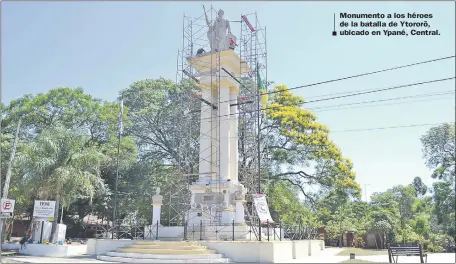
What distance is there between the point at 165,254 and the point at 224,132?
9.71 m

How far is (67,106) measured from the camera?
104 ft

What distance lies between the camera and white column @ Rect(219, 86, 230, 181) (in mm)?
22750

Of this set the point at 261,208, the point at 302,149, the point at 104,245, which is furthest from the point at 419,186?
the point at 104,245

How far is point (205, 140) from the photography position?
24000mm

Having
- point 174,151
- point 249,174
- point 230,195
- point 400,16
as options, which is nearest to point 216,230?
point 230,195

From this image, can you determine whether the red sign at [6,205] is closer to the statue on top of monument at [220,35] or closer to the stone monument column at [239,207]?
the stone monument column at [239,207]

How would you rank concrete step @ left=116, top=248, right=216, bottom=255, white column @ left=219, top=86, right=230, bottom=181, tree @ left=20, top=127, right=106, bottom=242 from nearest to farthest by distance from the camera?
concrete step @ left=116, top=248, right=216, bottom=255
tree @ left=20, top=127, right=106, bottom=242
white column @ left=219, top=86, right=230, bottom=181

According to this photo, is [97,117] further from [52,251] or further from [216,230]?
[216,230]

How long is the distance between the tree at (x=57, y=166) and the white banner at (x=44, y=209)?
1.39 metres

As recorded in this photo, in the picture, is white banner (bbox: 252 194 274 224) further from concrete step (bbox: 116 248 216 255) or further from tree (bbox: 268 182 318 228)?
tree (bbox: 268 182 318 228)

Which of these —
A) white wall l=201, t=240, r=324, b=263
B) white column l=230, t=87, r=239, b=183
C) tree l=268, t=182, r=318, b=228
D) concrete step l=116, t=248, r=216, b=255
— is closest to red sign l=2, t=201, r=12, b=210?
concrete step l=116, t=248, r=216, b=255

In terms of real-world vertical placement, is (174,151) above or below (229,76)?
below

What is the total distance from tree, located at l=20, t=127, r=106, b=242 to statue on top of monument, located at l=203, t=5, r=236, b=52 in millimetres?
10130

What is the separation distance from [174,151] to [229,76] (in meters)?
12.2
